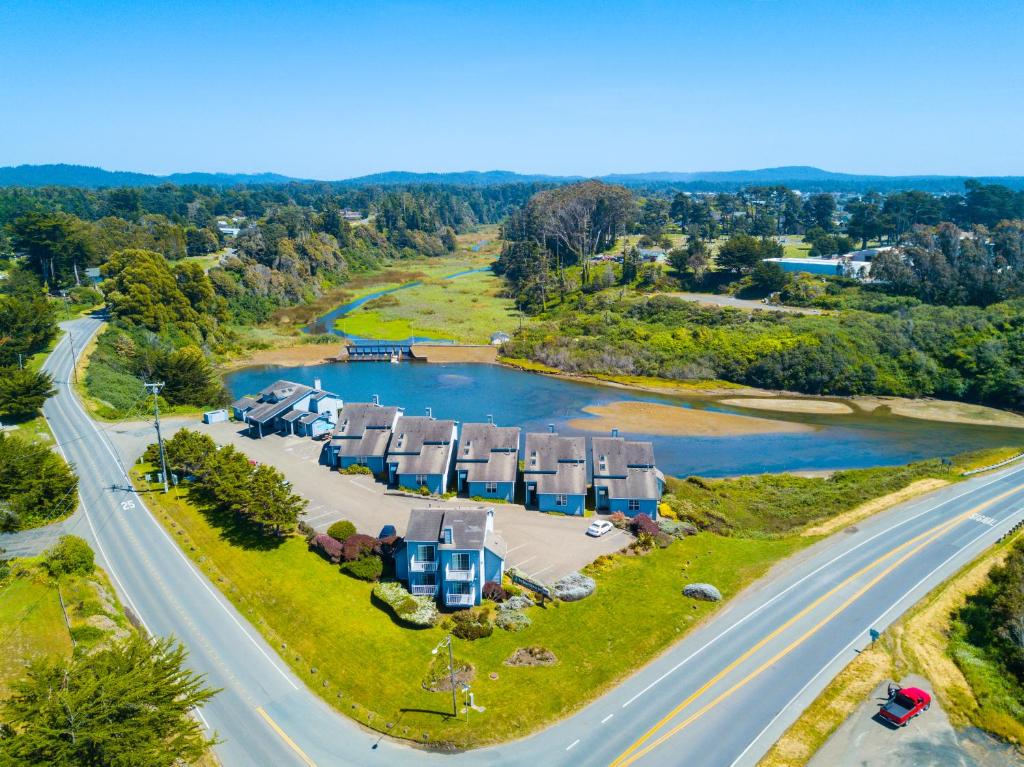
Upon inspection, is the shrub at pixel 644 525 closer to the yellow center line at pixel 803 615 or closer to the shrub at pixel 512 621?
the yellow center line at pixel 803 615

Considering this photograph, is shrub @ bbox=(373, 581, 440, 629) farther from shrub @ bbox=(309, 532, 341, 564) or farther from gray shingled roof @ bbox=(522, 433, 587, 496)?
gray shingled roof @ bbox=(522, 433, 587, 496)

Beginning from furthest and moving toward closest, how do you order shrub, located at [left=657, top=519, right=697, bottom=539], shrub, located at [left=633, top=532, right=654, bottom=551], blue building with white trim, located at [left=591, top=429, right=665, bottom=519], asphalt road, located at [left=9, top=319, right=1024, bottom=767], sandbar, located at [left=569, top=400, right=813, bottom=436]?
sandbar, located at [left=569, top=400, right=813, bottom=436], blue building with white trim, located at [left=591, top=429, right=665, bottom=519], shrub, located at [left=657, top=519, right=697, bottom=539], shrub, located at [left=633, top=532, right=654, bottom=551], asphalt road, located at [left=9, top=319, right=1024, bottom=767]

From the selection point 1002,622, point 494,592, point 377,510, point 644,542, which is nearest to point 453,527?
point 494,592

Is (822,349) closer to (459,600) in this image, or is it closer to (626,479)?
(626,479)

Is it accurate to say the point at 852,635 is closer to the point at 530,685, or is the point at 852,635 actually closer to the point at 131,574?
the point at 530,685

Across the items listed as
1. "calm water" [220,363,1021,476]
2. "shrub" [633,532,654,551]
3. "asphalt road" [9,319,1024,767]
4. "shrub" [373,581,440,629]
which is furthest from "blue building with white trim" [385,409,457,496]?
"calm water" [220,363,1021,476]

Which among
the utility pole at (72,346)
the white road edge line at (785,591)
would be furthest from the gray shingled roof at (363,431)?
the utility pole at (72,346)

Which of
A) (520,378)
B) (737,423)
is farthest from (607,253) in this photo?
(737,423)

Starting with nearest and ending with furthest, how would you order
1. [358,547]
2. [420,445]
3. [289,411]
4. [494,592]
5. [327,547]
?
1. [494,592]
2. [358,547]
3. [327,547]
4. [420,445]
5. [289,411]
